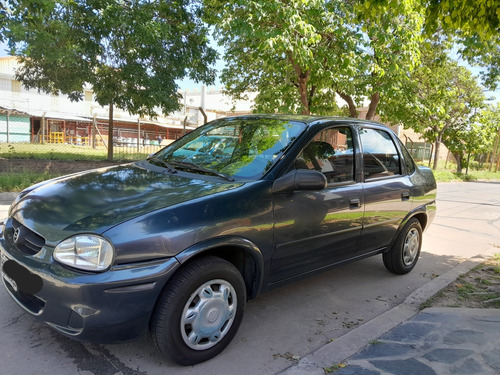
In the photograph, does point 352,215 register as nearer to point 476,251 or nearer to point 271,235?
point 271,235

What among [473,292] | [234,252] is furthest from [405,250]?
[234,252]

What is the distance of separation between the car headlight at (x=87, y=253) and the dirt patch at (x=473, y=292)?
121 inches

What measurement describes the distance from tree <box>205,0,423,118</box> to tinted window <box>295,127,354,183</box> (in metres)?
2.05

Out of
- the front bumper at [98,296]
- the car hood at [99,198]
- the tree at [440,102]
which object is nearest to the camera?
the front bumper at [98,296]

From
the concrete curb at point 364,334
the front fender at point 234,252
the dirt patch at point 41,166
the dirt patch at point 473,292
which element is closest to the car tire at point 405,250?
the concrete curb at point 364,334

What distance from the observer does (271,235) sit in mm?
2984

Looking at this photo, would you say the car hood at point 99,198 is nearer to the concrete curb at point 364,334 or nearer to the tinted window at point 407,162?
the concrete curb at point 364,334

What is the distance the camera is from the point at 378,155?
4312 millimetres

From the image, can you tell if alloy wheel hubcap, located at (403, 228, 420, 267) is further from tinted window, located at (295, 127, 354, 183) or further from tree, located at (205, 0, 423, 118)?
tree, located at (205, 0, 423, 118)

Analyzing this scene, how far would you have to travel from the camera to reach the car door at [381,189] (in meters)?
4.02

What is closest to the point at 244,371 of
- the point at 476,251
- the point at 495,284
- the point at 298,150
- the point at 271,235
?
the point at 271,235

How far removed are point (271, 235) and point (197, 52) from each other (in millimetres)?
9647

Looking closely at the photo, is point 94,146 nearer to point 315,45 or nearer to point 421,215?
point 315,45

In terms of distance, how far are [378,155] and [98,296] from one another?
10.5 feet
